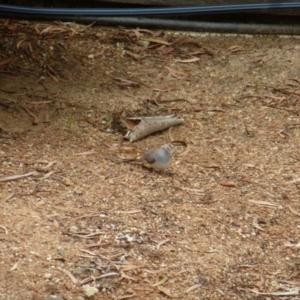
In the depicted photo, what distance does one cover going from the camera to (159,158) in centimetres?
424

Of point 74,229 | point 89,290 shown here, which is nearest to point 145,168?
point 74,229

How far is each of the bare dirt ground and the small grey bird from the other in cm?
8

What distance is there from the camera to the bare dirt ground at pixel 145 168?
11.6 feet

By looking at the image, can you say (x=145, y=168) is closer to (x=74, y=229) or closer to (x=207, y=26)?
(x=74, y=229)

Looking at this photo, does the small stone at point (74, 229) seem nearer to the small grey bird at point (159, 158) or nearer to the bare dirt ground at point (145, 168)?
the bare dirt ground at point (145, 168)

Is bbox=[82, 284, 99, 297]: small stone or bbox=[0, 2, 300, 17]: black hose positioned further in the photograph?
bbox=[0, 2, 300, 17]: black hose

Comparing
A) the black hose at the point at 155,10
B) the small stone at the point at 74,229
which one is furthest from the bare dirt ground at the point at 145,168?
the black hose at the point at 155,10

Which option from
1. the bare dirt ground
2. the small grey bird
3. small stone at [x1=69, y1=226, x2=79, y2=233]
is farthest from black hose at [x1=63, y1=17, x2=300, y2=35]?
small stone at [x1=69, y1=226, x2=79, y2=233]

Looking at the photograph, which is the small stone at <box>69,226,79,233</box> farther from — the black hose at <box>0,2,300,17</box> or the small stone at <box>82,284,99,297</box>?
the black hose at <box>0,2,300,17</box>

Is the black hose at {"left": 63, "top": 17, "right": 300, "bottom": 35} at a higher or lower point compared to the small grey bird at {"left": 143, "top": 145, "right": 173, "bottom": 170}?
higher

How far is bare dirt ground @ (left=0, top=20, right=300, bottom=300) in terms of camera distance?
3521 millimetres

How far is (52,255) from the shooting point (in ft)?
11.6

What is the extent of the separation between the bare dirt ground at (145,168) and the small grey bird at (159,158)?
8 cm

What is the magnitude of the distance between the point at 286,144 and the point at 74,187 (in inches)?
57.2
